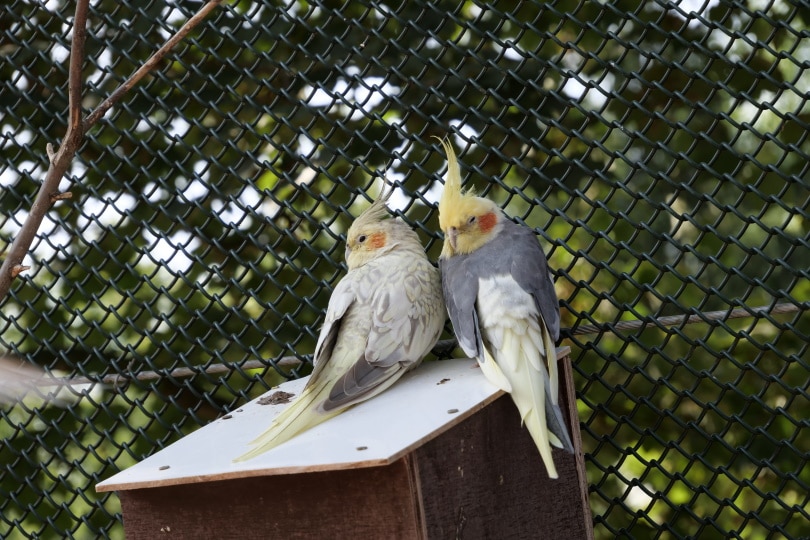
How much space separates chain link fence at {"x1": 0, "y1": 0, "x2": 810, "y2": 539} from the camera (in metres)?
2.37

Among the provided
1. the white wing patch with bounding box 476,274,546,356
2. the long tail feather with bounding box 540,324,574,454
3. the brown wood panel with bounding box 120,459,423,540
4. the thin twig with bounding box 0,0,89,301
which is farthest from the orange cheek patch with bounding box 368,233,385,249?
the thin twig with bounding box 0,0,89,301

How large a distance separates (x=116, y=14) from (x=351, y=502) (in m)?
1.96

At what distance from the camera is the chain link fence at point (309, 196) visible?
2.37 m

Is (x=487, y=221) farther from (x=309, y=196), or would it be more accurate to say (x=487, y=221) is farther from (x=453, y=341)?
(x=309, y=196)

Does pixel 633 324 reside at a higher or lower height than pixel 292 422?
higher

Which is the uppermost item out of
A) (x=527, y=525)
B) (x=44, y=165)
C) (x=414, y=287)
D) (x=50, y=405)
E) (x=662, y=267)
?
(x=662, y=267)

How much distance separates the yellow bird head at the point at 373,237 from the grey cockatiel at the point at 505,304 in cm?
11

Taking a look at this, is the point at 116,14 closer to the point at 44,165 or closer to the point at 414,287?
the point at 44,165

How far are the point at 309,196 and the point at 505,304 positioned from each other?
1.22 metres

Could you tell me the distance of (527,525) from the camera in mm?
1616

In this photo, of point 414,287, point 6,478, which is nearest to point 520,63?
point 414,287

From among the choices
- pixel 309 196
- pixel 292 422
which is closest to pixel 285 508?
pixel 292 422

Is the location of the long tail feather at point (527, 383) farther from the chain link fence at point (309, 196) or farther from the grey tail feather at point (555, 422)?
the chain link fence at point (309, 196)

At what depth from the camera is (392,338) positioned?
162 centimetres
